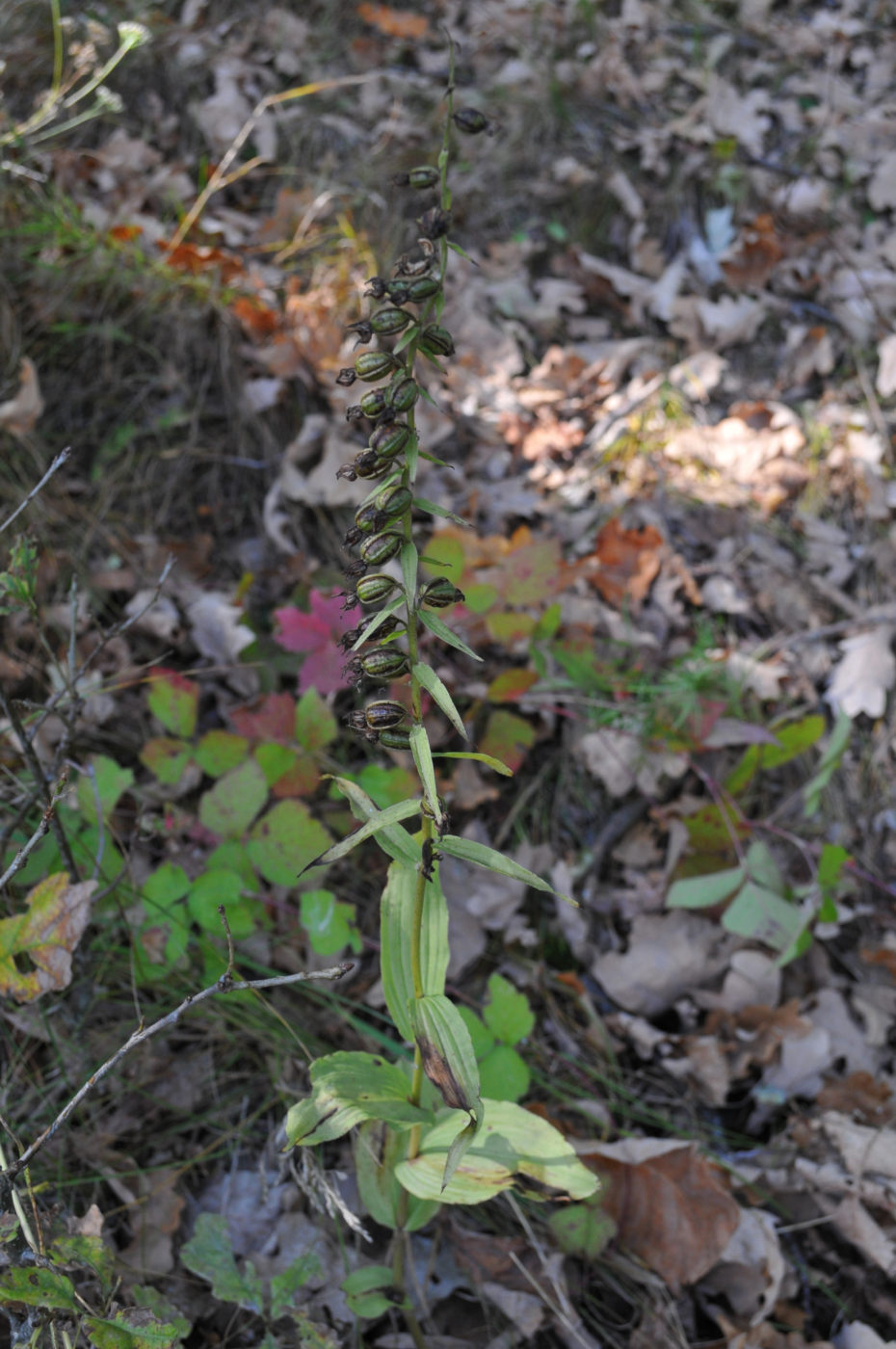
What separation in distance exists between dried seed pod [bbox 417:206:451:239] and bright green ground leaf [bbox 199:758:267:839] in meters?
1.32

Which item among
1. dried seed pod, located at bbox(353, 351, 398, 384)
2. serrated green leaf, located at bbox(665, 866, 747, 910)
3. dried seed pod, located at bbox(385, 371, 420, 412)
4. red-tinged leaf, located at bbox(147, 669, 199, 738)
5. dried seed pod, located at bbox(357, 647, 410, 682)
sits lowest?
serrated green leaf, located at bbox(665, 866, 747, 910)

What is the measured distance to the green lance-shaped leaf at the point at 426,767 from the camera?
3.97 feet

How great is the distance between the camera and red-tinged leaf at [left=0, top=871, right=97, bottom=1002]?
1.67m

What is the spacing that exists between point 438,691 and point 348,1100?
737mm

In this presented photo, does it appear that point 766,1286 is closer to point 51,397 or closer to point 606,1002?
point 606,1002

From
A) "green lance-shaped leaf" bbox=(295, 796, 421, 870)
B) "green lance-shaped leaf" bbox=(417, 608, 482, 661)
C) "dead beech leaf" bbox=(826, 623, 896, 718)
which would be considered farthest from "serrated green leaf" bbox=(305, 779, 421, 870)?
"dead beech leaf" bbox=(826, 623, 896, 718)

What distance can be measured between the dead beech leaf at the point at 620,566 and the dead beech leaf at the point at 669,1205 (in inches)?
70.6

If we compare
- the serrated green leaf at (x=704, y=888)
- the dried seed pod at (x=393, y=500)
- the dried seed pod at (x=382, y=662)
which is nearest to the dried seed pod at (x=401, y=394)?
the dried seed pod at (x=393, y=500)

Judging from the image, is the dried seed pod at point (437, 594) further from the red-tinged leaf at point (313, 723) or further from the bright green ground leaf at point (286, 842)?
the red-tinged leaf at point (313, 723)

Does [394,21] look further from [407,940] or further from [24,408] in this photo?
[407,940]

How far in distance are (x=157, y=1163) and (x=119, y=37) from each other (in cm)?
458

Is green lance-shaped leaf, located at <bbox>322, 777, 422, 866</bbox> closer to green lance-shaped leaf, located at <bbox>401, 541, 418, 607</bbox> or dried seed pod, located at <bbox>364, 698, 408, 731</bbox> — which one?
dried seed pod, located at <bbox>364, 698, 408, 731</bbox>

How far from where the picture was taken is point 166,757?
7.47 feet

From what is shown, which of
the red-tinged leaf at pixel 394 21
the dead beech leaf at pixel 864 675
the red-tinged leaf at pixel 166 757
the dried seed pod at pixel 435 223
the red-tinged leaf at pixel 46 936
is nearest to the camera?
the dried seed pod at pixel 435 223
